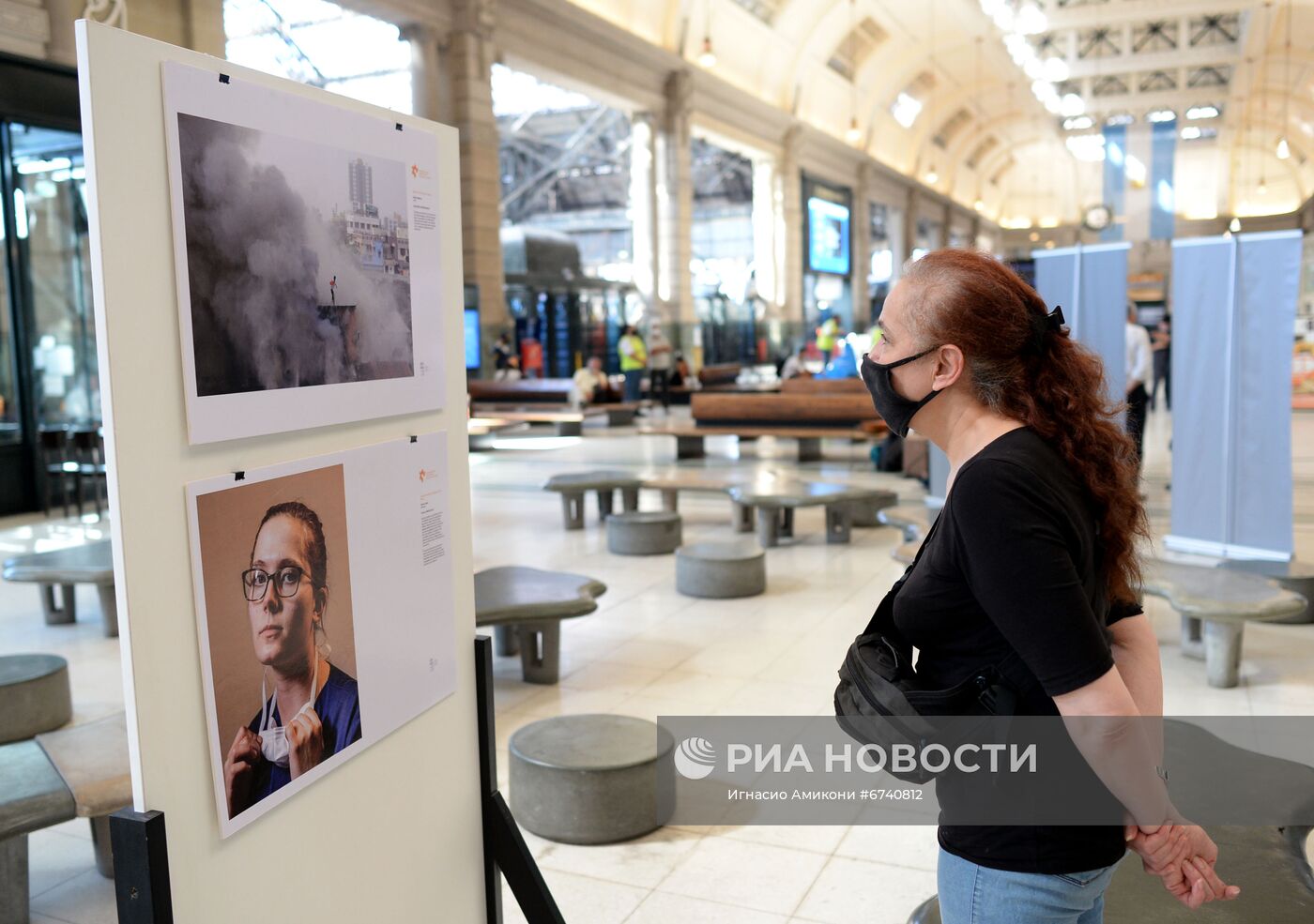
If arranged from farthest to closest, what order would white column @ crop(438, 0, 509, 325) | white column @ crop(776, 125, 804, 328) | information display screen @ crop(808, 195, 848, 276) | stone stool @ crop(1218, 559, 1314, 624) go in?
information display screen @ crop(808, 195, 848, 276) → white column @ crop(776, 125, 804, 328) → white column @ crop(438, 0, 509, 325) → stone stool @ crop(1218, 559, 1314, 624)

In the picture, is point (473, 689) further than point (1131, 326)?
No

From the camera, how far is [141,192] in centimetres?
152

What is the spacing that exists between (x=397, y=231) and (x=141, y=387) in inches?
27.1

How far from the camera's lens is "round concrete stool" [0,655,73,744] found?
4523 millimetres

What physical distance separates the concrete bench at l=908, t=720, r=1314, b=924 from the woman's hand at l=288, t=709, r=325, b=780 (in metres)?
1.44

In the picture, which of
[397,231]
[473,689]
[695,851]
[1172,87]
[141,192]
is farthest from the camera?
[1172,87]

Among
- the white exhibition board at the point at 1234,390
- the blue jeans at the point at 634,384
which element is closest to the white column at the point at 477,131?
the blue jeans at the point at 634,384

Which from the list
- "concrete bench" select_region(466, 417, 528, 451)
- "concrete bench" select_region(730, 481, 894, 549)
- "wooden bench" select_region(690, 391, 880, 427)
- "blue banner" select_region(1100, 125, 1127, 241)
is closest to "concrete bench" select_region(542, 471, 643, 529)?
"concrete bench" select_region(730, 481, 894, 549)

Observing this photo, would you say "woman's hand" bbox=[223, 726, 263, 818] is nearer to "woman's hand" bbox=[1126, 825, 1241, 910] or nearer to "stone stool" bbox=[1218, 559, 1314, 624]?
"woman's hand" bbox=[1126, 825, 1241, 910]

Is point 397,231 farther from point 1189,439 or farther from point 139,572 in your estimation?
point 1189,439

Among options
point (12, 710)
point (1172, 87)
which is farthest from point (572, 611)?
point (1172, 87)

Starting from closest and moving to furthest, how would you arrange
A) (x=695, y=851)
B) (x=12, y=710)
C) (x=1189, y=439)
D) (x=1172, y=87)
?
1. (x=695, y=851)
2. (x=12, y=710)
3. (x=1189, y=439)
4. (x=1172, y=87)

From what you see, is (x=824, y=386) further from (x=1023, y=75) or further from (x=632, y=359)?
(x=1023, y=75)

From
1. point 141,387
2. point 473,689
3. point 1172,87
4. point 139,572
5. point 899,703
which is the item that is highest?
point 1172,87
